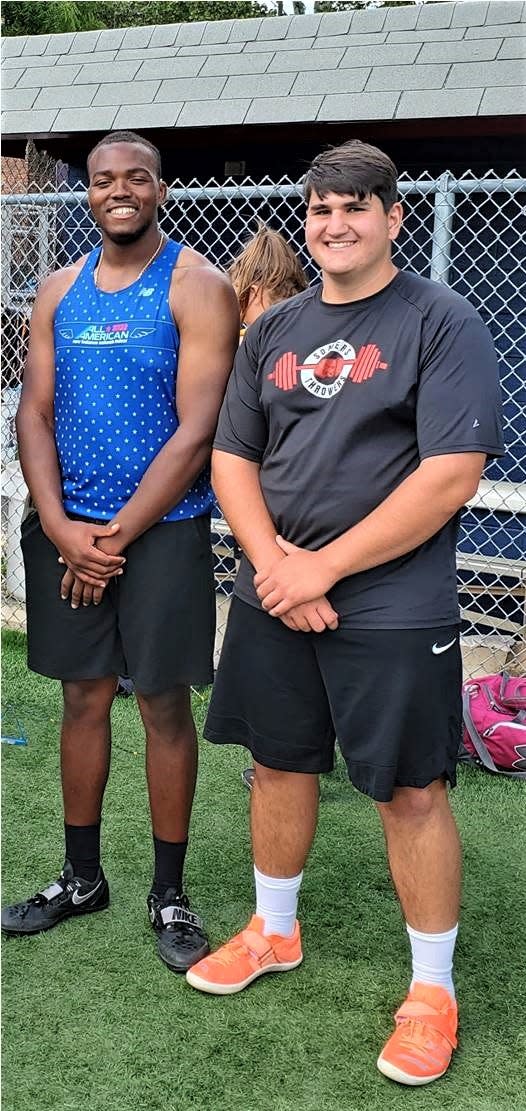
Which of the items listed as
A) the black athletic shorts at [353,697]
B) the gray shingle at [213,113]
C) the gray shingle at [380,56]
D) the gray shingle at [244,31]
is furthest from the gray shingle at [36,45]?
the black athletic shorts at [353,697]

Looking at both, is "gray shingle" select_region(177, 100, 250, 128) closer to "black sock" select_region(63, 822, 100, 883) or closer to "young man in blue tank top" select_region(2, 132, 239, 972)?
"young man in blue tank top" select_region(2, 132, 239, 972)

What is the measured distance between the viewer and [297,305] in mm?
2344

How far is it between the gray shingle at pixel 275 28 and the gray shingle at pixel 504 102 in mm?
1878

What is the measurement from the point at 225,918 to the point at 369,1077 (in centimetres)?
72

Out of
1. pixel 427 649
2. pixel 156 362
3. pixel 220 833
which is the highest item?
pixel 156 362

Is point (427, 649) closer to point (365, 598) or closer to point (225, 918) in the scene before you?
point (365, 598)

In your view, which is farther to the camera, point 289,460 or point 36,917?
point 36,917

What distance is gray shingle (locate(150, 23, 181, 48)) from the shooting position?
7.66m

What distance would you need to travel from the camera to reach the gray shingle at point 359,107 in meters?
6.23

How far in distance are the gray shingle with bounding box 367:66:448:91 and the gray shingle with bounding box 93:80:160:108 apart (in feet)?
5.21

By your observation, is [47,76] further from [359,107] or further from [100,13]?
[100,13]

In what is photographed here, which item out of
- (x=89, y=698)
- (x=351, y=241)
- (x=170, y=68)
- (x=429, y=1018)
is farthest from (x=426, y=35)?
(x=429, y=1018)

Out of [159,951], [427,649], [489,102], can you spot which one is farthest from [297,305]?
[489,102]

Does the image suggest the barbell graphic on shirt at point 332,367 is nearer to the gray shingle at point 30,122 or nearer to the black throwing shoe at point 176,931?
the black throwing shoe at point 176,931
